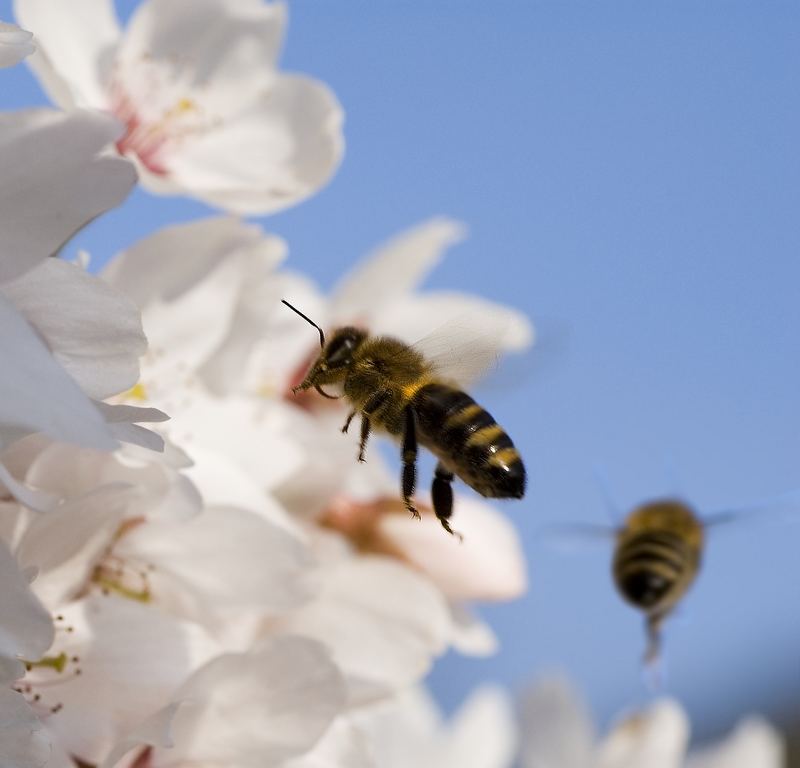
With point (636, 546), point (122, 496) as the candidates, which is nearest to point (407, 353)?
point (122, 496)

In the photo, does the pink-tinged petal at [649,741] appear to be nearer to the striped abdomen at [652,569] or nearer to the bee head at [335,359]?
the striped abdomen at [652,569]

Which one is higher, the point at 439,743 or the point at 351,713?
the point at 439,743

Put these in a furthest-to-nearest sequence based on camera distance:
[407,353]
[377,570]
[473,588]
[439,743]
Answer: [439,743] → [473,588] → [377,570] → [407,353]

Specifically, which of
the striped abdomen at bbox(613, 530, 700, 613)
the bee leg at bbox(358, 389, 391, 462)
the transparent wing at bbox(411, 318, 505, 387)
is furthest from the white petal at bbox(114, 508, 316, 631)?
the striped abdomen at bbox(613, 530, 700, 613)

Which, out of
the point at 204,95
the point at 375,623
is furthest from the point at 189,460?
the point at 204,95

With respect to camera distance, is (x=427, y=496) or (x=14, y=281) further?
(x=427, y=496)

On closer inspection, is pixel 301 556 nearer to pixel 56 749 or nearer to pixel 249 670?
pixel 249 670

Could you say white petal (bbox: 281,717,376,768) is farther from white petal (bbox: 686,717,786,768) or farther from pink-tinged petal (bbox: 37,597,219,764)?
white petal (bbox: 686,717,786,768)
